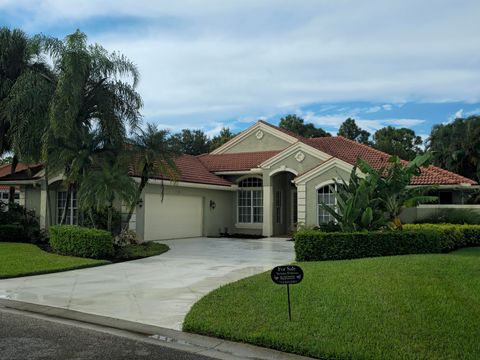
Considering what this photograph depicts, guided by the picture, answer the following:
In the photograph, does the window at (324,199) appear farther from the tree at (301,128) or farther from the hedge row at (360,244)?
the tree at (301,128)

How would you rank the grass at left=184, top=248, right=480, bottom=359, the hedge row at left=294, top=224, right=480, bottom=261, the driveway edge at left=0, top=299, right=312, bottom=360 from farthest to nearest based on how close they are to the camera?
1. the hedge row at left=294, top=224, right=480, bottom=261
2. the driveway edge at left=0, top=299, right=312, bottom=360
3. the grass at left=184, top=248, right=480, bottom=359

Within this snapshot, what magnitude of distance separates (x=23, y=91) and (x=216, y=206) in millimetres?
11718

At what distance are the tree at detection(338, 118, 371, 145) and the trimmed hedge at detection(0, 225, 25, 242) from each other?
160 ft

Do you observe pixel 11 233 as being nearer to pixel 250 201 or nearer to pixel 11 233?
pixel 11 233

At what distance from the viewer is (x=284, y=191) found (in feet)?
90.4

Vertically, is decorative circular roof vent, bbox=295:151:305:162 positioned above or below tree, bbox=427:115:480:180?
below

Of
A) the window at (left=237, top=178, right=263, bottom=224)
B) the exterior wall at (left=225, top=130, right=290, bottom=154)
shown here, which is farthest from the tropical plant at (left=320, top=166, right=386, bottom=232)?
the exterior wall at (left=225, top=130, right=290, bottom=154)

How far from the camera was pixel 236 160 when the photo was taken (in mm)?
28609

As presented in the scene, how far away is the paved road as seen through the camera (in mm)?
6035

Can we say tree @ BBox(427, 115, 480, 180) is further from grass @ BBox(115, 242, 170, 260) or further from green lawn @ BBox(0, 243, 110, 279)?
green lawn @ BBox(0, 243, 110, 279)

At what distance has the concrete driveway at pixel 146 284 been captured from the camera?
338 inches

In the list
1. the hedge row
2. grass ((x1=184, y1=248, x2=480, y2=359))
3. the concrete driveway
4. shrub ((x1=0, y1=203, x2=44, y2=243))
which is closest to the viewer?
grass ((x1=184, y1=248, x2=480, y2=359))

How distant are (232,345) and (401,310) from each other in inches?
104

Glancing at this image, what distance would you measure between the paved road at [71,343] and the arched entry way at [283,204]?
1916cm
